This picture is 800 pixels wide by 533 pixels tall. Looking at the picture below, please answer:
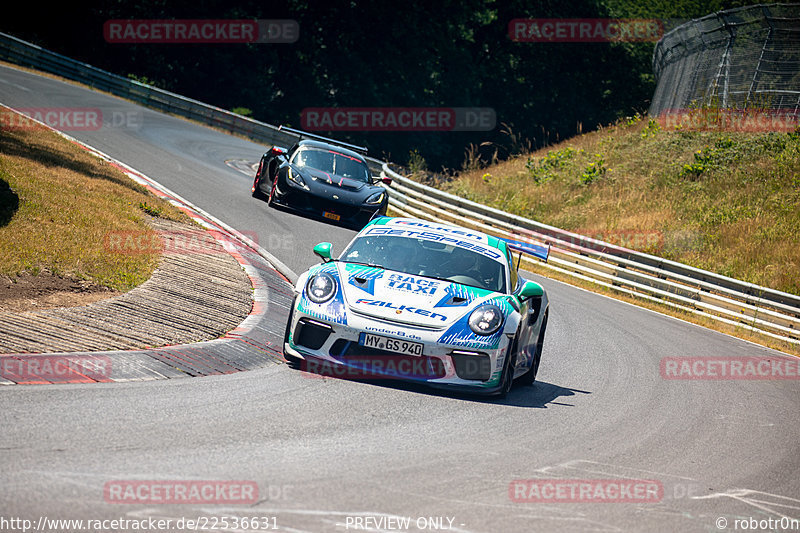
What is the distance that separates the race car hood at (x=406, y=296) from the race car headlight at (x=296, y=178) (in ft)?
31.0

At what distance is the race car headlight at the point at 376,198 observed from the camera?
18.1 metres

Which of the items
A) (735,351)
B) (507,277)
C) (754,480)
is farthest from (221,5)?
(754,480)

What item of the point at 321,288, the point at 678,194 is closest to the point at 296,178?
the point at 321,288

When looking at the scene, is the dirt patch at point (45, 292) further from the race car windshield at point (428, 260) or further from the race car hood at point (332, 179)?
the race car hood at point (332, 179)

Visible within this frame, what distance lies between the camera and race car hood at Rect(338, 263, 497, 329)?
7.72 meters

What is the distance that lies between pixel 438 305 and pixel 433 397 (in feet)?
2.62

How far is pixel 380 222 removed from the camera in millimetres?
9648

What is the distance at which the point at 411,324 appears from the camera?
763 cm

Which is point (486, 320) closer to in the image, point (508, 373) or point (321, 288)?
point (508, 373)

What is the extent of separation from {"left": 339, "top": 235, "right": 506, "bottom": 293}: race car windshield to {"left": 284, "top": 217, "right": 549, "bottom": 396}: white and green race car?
18 mm

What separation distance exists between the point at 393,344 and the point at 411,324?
0.77 ft

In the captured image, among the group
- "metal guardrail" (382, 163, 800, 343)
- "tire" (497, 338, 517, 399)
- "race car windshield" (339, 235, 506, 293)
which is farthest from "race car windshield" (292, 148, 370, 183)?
"tire" (497, 338, 517, 399)

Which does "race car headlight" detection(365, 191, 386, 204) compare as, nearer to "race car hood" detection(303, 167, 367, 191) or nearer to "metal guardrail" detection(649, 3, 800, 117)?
"race car hood" detection(303, 167, 367, 191)

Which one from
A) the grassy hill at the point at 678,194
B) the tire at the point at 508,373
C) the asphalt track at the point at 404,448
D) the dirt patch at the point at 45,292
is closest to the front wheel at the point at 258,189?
the grassy hill at the point at 678,194
